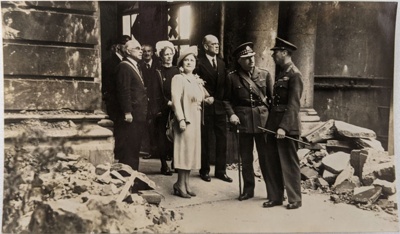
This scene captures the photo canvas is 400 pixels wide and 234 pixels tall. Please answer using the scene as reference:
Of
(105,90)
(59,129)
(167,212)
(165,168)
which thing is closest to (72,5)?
(105,90)

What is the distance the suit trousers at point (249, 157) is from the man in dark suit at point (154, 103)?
0.50 meters

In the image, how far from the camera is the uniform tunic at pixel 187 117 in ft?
9.41

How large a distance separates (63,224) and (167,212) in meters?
0.62

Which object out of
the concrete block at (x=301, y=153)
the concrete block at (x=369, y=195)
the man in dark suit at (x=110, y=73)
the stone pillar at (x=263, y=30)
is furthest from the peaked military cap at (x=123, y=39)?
the concrete block at (x=369, y=195)

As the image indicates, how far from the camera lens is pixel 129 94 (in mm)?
2873

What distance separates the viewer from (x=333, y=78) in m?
3.59

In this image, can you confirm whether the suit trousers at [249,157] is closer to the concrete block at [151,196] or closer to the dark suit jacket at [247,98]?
the dark suit jacket at [247,98]

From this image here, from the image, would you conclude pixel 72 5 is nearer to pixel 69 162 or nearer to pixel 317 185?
pixel 69 162

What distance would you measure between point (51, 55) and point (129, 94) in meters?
0.53

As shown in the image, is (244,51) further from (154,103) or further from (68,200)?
(68,200)

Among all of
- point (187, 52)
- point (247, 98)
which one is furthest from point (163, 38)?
point (247, 98)

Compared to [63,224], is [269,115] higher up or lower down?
higher up

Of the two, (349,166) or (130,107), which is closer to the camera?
(130,107)

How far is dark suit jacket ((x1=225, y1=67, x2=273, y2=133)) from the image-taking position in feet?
9.57
